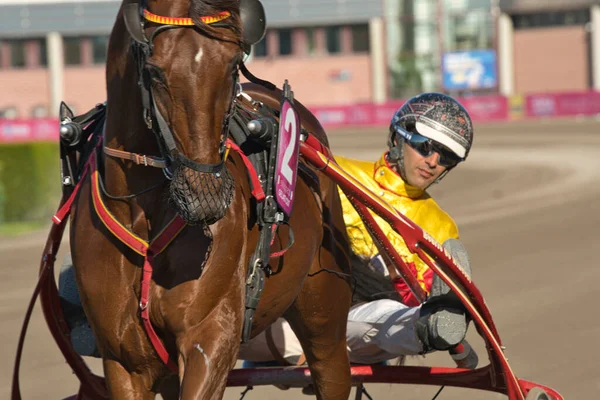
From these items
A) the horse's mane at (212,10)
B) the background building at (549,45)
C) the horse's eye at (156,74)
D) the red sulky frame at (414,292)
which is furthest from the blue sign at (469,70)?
the horse's eye at (156,74)

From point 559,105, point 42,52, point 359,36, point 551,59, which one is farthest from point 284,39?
point 559,105

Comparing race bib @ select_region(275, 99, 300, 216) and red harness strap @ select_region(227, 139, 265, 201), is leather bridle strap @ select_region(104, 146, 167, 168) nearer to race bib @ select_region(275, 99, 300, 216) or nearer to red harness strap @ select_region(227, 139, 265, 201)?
red harness strap @ select_region(227, 139, 265, 201)

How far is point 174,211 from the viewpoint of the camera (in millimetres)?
2986

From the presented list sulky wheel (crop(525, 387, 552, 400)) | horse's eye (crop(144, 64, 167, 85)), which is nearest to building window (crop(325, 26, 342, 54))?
sulky wheel (crop(525, 387, 552, 400))

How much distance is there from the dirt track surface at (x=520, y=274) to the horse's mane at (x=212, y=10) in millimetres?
3227

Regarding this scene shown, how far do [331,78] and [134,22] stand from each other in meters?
42.2

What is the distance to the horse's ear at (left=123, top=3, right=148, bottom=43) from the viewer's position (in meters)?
2.71

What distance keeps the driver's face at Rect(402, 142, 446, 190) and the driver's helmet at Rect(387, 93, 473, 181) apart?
0.11 ft

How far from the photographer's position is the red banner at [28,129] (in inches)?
1230

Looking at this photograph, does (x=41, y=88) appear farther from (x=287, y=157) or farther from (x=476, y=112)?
(x=287, y=157)

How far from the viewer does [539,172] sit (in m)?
17.4

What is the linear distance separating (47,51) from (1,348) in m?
40.5

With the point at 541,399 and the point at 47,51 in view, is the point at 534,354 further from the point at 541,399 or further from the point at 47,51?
the point at 47,51

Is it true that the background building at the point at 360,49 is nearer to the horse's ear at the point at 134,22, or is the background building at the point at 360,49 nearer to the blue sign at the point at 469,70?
the blue sign at the point at 469,70
